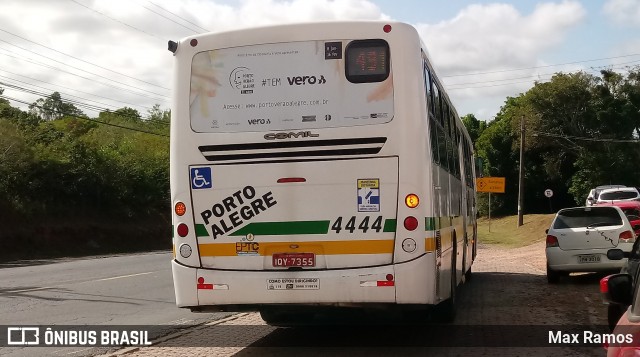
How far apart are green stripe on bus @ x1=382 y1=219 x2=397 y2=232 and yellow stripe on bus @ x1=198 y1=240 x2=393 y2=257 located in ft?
0.40

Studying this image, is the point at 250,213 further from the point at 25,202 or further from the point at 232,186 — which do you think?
the point at 25,202

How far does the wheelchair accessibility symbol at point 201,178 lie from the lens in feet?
27.0

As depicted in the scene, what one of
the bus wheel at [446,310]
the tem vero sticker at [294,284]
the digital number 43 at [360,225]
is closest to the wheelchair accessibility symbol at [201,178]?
the tem vero sticker at [294,284]

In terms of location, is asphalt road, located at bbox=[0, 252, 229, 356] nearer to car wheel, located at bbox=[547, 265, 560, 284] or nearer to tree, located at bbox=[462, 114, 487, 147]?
car wheel, located at bbox=[547, 265, 560, 284]

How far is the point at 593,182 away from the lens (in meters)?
59.3

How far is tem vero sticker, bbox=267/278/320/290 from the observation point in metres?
7.82

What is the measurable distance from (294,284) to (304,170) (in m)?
1.20

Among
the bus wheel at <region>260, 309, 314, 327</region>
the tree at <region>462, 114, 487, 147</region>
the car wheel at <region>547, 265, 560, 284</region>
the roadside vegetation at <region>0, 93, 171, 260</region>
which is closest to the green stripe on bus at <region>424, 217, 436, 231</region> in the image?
the bus wheel at <region>260, 309, 314, 327</region>

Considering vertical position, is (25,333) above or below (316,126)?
below

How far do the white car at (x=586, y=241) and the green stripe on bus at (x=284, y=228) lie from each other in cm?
937

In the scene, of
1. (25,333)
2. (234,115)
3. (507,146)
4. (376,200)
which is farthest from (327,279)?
(507,146)

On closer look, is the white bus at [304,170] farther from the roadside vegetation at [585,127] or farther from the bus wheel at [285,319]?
the roadside vegetation at [585,127]

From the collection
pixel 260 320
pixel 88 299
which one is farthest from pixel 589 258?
pixel 88 299

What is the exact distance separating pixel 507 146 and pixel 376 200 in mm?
65132
